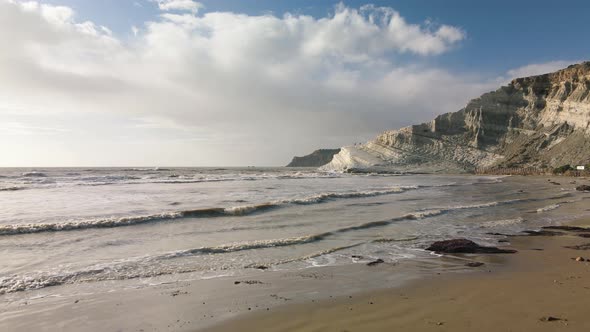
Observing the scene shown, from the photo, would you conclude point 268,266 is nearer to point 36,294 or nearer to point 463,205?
point 36,294

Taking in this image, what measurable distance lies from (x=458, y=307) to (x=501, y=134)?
77.5 meters

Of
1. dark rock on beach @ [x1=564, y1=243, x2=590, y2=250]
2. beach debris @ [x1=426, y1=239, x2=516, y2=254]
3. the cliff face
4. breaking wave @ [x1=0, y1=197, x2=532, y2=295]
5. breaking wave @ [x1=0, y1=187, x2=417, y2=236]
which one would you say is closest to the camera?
breaking wave @ [x1=0, y1=197, x2=532, y2=295]

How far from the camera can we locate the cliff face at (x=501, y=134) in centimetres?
5984

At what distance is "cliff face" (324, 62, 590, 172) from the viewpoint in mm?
59844

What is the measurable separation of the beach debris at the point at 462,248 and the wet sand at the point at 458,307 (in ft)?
5.72

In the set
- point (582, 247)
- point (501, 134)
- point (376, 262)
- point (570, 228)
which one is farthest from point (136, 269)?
point (501, 134)

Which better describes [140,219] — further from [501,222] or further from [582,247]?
[582,247]

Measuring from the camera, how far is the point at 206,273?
7.33m

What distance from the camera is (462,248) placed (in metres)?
9.22

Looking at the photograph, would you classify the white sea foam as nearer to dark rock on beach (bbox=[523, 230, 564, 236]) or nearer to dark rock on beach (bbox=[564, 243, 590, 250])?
dark rock on beach (bbox=[523, 230, 564, 236])

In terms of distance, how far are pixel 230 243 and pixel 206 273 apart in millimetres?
2742

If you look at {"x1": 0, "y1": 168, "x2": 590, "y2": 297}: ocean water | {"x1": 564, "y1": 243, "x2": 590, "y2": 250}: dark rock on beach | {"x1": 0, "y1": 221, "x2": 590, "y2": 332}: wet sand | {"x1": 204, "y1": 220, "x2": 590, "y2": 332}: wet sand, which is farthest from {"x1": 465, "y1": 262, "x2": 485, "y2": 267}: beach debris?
{"x1": 564, "y1": 243, "x2": 590, "y2": 250}: dark rock on beach

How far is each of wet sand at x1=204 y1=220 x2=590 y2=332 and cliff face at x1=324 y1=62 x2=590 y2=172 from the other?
58.7 meters

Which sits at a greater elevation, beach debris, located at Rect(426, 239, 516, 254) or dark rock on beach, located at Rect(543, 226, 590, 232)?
beach debris, located at Rect(426, 239, 516, 254)
